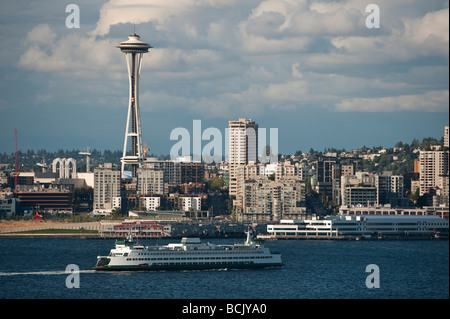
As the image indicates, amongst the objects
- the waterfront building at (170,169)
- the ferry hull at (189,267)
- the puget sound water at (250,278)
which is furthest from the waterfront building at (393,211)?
the ferry hull at (189,267)

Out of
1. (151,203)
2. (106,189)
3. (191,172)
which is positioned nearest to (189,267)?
(151,203)

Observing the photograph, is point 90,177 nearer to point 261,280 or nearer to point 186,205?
point 186,205

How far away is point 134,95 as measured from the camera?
304 ft

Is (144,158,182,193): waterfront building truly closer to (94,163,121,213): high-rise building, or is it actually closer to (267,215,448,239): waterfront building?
(94,163,121,213): high-rise building

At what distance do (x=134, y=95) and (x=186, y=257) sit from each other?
55.5m

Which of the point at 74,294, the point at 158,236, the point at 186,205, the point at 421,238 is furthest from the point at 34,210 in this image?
the point at 74,294

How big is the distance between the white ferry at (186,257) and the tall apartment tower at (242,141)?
5102 cm

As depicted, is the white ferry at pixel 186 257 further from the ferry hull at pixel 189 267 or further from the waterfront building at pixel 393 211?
the waterfront building at pixel 393 211

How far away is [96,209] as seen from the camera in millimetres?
77812

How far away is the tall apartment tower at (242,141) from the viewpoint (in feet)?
305

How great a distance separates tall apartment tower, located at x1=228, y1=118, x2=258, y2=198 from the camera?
92.8 m

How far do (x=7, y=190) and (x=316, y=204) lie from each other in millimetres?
25868

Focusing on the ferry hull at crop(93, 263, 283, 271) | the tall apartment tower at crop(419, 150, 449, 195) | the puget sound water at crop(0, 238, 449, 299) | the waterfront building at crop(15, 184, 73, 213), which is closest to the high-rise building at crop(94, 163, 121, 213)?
the waterfront building at crop(15, 184, 73, 213)

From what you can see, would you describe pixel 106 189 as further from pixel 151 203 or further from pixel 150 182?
pixel 150 182
